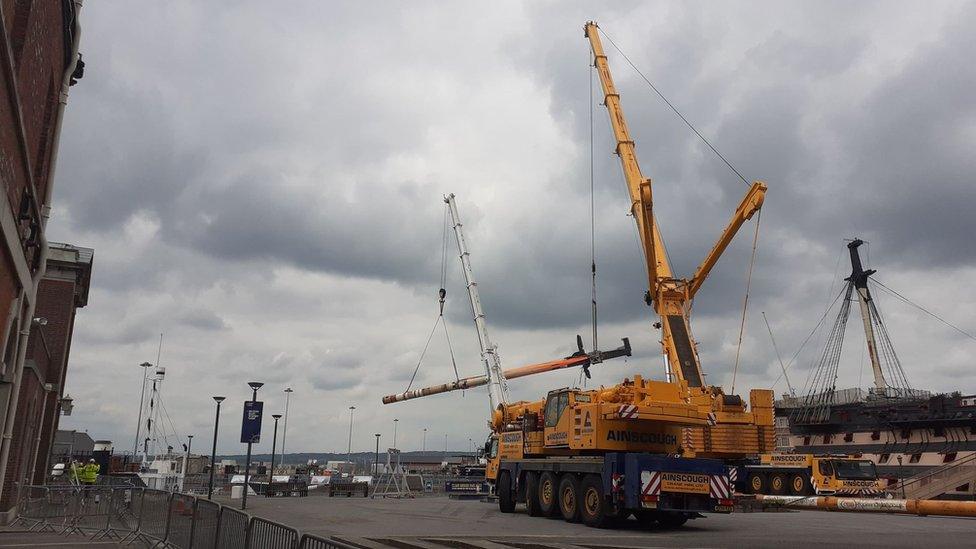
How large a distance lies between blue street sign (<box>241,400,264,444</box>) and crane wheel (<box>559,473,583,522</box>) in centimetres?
1087

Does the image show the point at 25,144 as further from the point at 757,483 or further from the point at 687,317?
the point at 757,483

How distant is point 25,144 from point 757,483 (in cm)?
3120

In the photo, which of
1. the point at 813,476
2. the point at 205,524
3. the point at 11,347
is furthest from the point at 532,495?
the point at 813,476

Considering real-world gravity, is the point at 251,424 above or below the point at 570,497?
above

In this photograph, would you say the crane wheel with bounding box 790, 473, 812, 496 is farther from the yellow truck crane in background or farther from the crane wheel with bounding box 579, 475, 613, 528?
the crane wheel with bounding box 579, 475, 613, 528

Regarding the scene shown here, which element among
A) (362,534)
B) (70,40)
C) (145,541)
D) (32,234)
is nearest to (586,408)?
(362,534)

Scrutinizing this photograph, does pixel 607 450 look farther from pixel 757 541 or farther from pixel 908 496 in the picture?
pixel 908 496

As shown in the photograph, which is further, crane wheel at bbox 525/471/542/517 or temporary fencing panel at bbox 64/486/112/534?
crane wheel at bbox 525/471/542/517

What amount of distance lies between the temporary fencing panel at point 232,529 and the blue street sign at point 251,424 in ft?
48.8

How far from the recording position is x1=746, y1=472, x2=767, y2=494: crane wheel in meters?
32.1

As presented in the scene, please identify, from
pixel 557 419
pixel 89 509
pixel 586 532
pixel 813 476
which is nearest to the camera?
pixel 586 532

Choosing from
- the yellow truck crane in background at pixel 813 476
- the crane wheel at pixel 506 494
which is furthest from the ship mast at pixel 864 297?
the crane wheel at pixel 506 494

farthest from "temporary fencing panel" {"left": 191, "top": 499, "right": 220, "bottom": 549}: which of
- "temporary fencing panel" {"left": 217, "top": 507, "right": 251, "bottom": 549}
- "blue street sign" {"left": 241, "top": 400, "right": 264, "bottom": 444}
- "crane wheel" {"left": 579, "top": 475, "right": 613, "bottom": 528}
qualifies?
"blue street sign" {"left": 241, "top": 400, "right": 264, "bottom": 444}

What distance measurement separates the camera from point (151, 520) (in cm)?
1343
